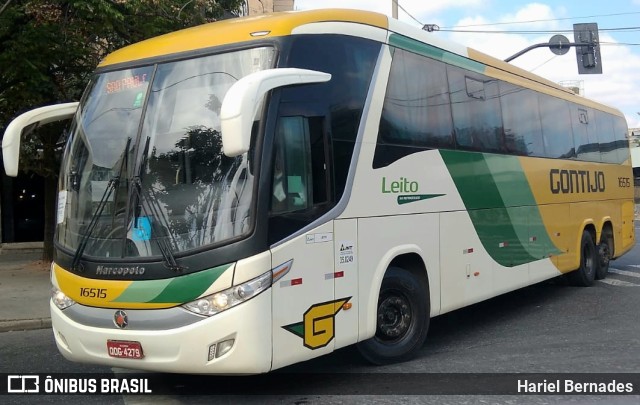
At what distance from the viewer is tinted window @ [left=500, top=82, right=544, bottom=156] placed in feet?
29.2

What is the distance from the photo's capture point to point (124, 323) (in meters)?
5.03

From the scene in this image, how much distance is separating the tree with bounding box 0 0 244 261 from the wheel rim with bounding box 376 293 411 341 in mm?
6707

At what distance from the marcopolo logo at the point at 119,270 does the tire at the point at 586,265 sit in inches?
345

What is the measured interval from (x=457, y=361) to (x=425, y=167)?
83.5 inches

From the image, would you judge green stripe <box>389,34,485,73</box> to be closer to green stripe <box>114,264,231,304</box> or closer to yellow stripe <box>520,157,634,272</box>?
yellow stripe <box>520,157,634,272</box>

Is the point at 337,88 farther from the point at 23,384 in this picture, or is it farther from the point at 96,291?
the point at 23,384

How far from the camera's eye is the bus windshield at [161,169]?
5.00 m

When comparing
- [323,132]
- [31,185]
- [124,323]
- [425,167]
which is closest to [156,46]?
[323,132]

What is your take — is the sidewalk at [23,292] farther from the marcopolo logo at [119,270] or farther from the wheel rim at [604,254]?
the wheel rim at [604,254]

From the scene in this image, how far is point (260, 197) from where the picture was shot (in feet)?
16.4

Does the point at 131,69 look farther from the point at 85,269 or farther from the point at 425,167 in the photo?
the point at 425,167

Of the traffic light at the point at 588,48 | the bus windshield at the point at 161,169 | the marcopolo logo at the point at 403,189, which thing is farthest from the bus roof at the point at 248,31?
the traffic light at the point at 588,48

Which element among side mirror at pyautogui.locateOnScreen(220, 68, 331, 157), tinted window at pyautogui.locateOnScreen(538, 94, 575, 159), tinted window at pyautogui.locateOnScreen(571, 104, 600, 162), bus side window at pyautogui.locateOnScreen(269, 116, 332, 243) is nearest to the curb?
bus side window at pyautogui.locateOnScreen(269, 116, 332, 243)

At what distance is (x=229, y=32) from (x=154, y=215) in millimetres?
1729
